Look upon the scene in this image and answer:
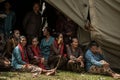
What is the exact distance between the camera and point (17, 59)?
10336 millimetres

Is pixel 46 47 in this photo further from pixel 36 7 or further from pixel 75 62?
pixel 36 7

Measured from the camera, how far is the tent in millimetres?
10977

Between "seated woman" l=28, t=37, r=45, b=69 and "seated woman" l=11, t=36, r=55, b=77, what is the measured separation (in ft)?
0.68

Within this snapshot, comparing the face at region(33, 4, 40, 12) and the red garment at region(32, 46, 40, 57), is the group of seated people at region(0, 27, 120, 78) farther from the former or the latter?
the face at region(33, 4, 40, 12)

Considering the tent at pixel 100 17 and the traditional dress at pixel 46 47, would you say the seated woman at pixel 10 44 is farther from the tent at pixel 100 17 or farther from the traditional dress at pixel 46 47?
the tent at pixel 100 17

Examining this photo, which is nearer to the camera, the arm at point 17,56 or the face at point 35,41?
the arm at point 17,56

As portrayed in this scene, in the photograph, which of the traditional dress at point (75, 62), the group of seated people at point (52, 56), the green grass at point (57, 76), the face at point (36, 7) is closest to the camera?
the green grass at point (57, 76)

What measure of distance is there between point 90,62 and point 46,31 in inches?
56.5

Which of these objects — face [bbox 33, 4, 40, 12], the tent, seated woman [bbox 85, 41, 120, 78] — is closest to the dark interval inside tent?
the tent

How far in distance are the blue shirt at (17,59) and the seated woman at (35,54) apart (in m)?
0.38

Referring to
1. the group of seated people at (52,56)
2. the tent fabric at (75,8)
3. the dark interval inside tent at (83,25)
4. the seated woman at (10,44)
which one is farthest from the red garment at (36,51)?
the tent fabric at (75,8)

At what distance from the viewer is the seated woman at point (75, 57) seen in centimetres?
1076

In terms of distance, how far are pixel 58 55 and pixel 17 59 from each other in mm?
1167

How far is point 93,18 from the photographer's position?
434 inches
